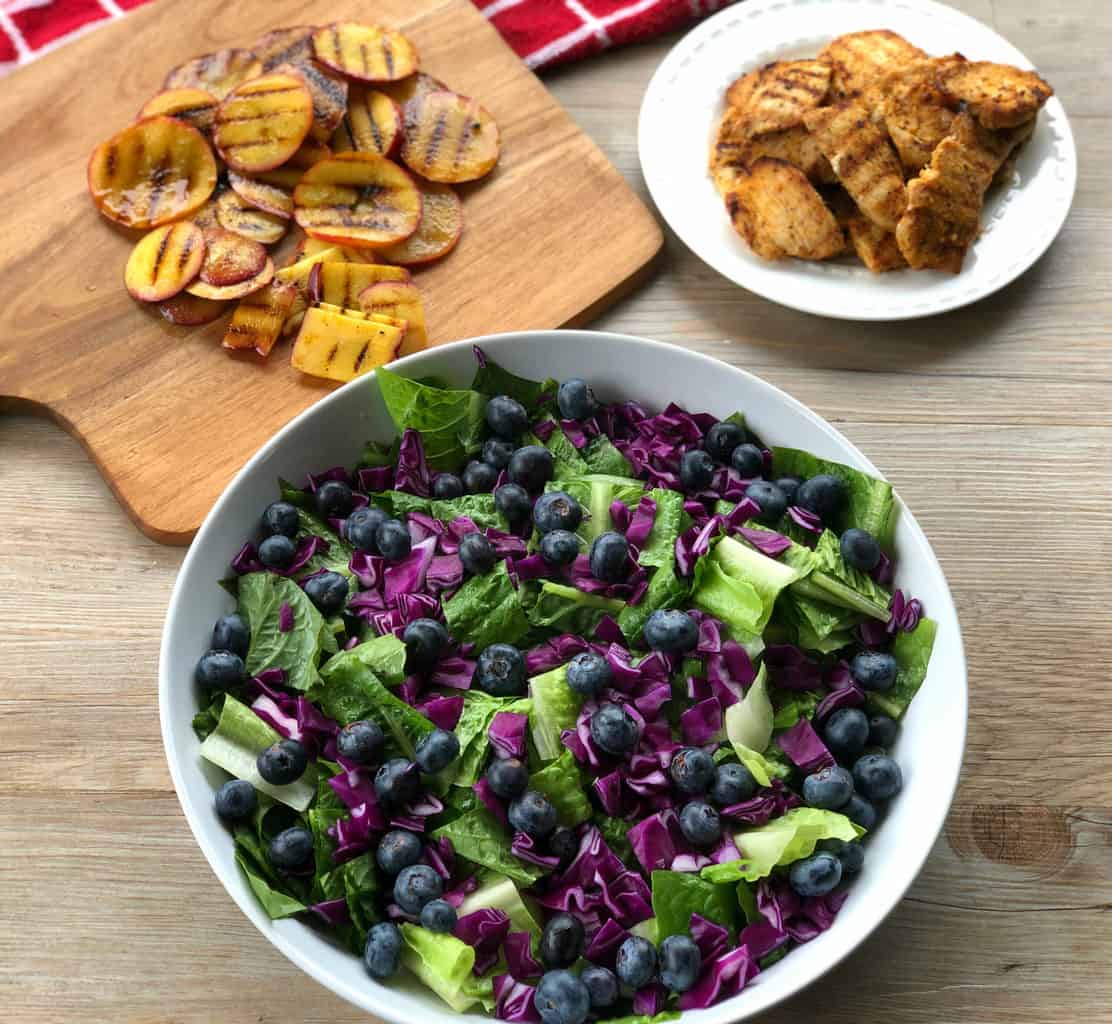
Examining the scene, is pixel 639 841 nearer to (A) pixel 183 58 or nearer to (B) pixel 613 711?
(B) pixel 613 711

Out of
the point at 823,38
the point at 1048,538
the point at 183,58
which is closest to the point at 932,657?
the point at 1048,538

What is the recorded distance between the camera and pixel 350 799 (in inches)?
66.4

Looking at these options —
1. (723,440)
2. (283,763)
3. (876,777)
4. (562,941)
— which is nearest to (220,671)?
(283,763)

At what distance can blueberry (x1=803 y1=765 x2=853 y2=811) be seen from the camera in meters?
1.68

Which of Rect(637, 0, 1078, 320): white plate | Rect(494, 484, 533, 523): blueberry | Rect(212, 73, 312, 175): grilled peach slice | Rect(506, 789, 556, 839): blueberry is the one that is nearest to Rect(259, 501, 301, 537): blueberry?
Rect(494, 484, 533, 523): blueberry

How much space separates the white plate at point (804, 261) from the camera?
2.44 m

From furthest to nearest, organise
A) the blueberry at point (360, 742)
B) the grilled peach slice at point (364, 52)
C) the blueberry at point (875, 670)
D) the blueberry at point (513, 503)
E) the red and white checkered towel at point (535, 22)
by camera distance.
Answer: the red and white checkered towel at point (535, 22) → the grilled peach slice at point (364, 52) → the blueberry at point (513, 503) → the blueberry at point (875, 670) → the blueberry at point (360, 742)

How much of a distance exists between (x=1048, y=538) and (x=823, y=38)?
4.14ft

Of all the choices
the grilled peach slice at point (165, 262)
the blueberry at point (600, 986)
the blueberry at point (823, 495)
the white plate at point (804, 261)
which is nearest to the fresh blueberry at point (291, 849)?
the blueberry at point (600, 986)

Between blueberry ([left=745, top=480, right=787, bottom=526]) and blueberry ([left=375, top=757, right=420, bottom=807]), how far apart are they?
681 mm

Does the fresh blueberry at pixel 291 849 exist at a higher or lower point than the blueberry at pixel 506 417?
lower

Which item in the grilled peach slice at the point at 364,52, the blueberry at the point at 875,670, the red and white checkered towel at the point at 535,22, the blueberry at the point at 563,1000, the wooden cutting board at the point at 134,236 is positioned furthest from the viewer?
the red and white checkered towel at the point at 535,22

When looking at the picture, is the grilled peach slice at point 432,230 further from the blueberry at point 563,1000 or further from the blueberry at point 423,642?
the blueberry at point 563,1000

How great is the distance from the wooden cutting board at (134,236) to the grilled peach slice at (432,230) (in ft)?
0.10
